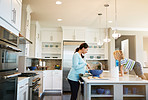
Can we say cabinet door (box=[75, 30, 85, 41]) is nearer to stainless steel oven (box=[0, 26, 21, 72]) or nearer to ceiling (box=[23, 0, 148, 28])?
ceiling (box=[23, 0, 148, 28])

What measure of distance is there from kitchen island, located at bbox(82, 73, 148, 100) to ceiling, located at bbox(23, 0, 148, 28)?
2361 mm

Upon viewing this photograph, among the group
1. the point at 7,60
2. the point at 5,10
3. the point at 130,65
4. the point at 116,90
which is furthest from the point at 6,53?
the point at 130,65

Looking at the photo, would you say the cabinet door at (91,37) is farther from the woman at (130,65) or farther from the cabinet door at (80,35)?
the woman at (130,65)

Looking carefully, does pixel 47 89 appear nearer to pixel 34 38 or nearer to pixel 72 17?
pixel 34 38

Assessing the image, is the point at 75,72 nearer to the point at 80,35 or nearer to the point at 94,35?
the point at 80,35

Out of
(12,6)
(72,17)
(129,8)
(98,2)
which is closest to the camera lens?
(12,6)

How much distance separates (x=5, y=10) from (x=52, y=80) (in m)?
4.92

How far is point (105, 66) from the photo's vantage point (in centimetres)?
723

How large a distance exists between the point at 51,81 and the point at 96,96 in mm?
4340

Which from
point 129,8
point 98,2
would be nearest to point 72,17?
point 98,2

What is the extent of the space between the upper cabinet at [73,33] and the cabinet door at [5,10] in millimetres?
4720

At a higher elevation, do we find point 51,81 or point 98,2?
point 98,2

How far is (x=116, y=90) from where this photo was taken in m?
2.25

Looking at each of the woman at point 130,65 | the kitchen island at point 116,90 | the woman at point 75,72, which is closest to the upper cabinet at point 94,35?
the woman at point 130,65
